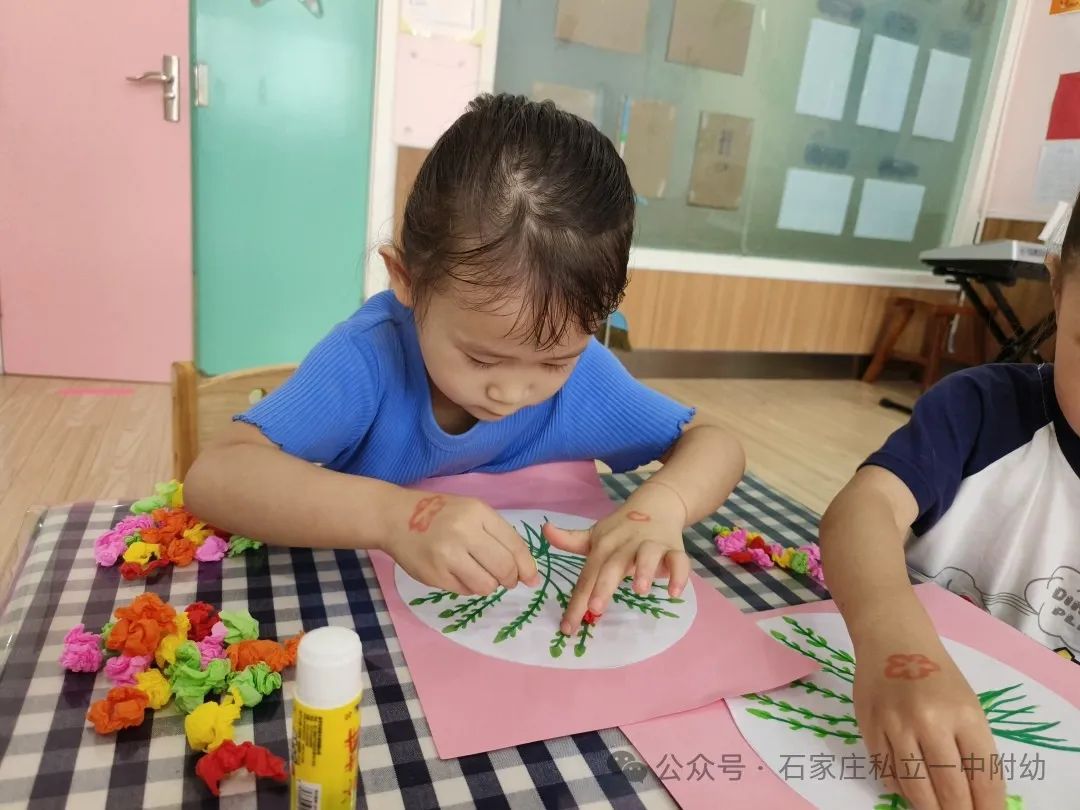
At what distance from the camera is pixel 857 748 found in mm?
457

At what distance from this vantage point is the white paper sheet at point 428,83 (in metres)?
2.62

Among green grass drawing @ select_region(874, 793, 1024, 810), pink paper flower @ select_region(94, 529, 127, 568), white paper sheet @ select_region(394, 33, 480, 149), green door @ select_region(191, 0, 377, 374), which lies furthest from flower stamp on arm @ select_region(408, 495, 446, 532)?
white paper sheet @ select_region(394, 33, 480, 149)

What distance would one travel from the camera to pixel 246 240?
2.62 meters

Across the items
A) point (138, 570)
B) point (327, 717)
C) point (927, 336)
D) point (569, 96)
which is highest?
point (569, 96)

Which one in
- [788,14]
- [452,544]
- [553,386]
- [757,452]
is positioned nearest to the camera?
[452,544]

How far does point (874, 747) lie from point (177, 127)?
2611 mm

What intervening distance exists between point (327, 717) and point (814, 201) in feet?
11.3

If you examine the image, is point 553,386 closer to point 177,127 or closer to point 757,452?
point 757,452

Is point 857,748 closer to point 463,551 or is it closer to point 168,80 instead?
point 463,551

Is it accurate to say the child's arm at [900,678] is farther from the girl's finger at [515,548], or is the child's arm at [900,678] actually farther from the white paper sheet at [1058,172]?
the white paper sheet at [1058,172]

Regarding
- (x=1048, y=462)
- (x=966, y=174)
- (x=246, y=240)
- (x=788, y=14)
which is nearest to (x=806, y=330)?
(x=966, y=174)

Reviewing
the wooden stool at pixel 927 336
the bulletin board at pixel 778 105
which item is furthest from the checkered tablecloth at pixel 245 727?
the wooden stool at pixel 927 336

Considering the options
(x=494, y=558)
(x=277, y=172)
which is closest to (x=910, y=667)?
(x=494, y=558)

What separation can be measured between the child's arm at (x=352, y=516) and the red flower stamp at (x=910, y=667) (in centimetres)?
23
